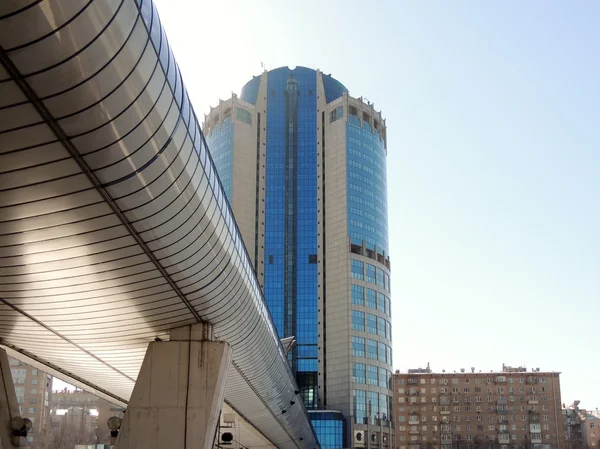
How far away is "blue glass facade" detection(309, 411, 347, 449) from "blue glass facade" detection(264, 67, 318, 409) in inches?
171

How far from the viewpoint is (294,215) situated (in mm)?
104688

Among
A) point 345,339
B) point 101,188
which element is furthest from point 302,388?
point 101,188

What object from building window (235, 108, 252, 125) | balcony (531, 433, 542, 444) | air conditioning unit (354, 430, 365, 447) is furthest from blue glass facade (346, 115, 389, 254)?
balcony (531, 433, 542, 444)

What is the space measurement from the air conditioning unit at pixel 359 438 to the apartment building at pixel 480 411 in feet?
84.9

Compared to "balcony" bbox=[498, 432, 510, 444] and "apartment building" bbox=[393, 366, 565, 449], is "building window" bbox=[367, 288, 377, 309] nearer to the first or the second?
"apartment building" bbox=[393, 366, 565, 449]

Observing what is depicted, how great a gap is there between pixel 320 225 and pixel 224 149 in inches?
699

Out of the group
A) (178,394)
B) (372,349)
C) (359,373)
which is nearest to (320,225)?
(372,349)

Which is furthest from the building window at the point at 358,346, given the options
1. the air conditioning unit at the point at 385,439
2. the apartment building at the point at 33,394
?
the apartment building at the point at 33,394

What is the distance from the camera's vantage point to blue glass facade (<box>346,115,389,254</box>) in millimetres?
100750

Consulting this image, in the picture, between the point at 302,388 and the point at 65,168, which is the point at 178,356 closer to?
the point at 65,168

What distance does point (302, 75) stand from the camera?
11144 centimetres

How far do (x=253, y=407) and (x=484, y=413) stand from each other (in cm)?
8745

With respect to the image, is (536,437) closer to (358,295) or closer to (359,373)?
(359,373)

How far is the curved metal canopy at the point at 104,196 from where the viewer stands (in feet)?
24.4
